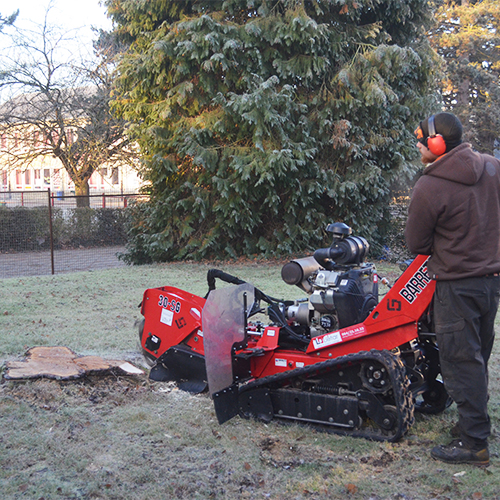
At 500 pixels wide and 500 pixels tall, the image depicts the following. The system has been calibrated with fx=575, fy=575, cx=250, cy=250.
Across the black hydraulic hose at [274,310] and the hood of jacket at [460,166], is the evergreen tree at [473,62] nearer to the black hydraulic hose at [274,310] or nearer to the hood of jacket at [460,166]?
the black hydraulic hose at [274,310]

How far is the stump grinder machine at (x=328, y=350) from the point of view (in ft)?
12.9

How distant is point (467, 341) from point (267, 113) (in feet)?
31.8

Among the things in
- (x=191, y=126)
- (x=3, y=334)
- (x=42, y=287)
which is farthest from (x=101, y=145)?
(x=3, y=334)

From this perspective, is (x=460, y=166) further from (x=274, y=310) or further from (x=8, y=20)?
(x=8, y=20)

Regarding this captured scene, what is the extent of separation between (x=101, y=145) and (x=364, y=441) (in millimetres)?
20507

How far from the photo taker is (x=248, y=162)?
43.3 ft

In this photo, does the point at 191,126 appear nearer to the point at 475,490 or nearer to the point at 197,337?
the point at 197,337

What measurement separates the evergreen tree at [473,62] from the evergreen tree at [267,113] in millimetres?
10566

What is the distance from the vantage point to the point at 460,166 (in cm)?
347

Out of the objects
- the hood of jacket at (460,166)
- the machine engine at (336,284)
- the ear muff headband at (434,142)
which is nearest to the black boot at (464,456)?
the machine engine at (336,284)

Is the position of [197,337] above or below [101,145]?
below

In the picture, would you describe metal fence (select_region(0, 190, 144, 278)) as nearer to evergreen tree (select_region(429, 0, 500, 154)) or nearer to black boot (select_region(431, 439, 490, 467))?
black boot (select_region(431, 439, 490, 467))

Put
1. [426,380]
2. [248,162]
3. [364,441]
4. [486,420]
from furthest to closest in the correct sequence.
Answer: [248,162] < [426,380] < [364,441] < [486,420]

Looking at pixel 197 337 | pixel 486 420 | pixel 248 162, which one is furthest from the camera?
pixel 248 162
